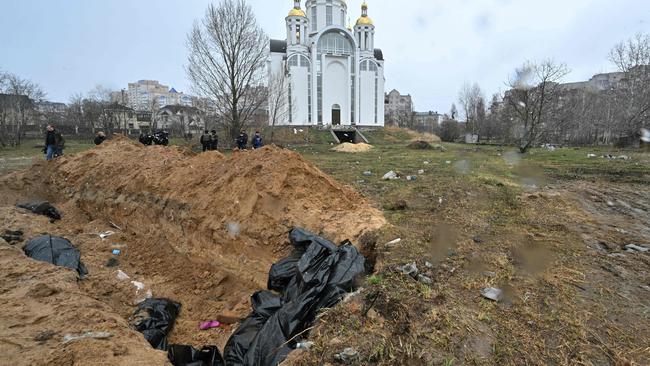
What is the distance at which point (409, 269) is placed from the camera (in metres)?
3.44

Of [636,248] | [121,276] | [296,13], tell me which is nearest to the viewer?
[636,248]

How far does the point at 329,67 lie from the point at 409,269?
135 feet

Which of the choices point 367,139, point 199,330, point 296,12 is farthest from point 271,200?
point 296,12

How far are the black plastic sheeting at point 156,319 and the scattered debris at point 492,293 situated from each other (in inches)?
134

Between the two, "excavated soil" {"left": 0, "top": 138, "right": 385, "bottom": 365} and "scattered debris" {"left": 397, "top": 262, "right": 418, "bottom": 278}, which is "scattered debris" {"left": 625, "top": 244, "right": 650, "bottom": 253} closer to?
"scattered debris" {"left": 397, "top": 262, "right": 418, "bottom": 278}

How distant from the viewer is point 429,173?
10.4 metres

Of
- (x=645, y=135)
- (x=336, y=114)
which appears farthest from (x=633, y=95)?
(x=336, y=114)

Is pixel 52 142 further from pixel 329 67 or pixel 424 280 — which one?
pixel 329 67

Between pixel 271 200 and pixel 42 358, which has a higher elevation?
pixel 271 200

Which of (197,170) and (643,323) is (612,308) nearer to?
(643,323)

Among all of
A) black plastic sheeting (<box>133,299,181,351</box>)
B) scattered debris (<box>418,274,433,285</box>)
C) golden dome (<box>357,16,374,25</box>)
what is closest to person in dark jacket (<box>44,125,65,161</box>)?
black plastic sheeting (<box>133,299,181,351</box>)

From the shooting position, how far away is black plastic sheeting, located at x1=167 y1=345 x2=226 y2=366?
9.41 feet

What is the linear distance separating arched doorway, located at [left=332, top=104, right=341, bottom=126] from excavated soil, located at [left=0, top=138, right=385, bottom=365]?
35.7 metres

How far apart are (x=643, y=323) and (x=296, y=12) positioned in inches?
1782
